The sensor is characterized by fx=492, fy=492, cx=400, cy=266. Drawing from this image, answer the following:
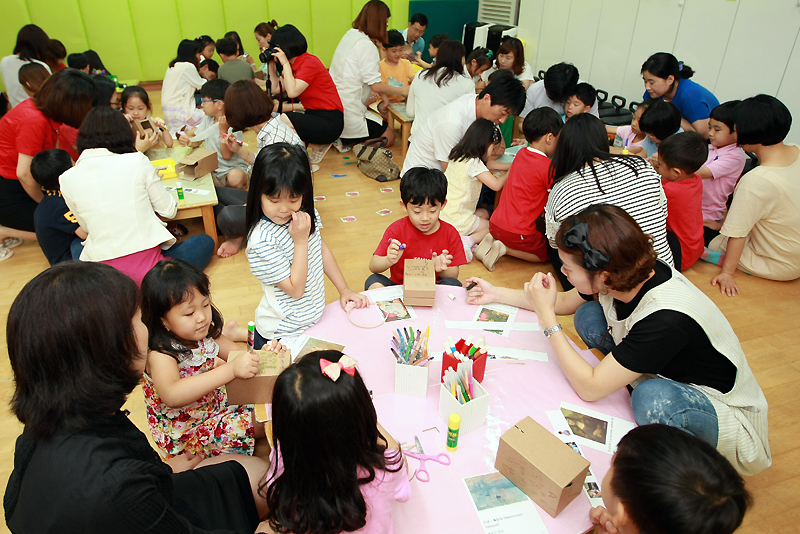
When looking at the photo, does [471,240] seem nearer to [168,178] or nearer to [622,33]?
[168,178]

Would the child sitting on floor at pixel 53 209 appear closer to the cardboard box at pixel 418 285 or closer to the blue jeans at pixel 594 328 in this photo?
the cardboard box at pixel 418 285

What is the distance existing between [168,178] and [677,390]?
357 centimetres

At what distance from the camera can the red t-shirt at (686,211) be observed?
10.6 ft

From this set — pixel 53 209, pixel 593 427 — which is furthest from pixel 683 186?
pixel 53 209

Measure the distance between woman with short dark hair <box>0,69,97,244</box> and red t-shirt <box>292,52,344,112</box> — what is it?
73.1 inches

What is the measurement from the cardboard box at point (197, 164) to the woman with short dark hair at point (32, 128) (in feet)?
2.27

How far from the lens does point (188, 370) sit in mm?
1857

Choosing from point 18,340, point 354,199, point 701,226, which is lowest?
point 354,199

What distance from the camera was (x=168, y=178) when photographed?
12.3ft

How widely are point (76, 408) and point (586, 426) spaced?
54.8 inches

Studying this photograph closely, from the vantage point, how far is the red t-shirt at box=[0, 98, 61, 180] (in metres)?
3.42

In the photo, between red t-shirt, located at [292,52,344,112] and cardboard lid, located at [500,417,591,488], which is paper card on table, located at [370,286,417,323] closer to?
cardboard lid, located at [500,417,591,488]

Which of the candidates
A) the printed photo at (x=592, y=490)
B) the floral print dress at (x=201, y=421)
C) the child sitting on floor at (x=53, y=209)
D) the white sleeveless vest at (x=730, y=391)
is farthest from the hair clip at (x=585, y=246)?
the child sitting on floor at (x=53, y=209)

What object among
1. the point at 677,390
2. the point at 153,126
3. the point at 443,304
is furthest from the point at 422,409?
the point at 153,126
